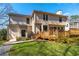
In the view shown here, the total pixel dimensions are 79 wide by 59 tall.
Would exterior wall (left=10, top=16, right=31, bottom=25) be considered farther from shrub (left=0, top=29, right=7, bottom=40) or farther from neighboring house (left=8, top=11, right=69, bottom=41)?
shrub (left=0, top=29, right=7, bottom=40)

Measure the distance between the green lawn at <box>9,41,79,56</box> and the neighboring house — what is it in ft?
0.47

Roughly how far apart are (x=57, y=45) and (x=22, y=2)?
73 centimetres

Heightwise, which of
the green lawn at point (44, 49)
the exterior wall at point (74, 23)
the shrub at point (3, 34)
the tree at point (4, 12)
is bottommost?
the green lawn at point (44, 49)

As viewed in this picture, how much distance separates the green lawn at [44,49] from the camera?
427 cm

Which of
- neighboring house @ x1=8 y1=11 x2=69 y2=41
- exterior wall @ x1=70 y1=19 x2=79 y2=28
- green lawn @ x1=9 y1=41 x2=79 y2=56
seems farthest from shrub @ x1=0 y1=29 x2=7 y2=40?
exterior wall @ x1=70 y1=19 x2=79 y2=28

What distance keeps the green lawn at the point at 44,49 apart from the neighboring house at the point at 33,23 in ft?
0.47

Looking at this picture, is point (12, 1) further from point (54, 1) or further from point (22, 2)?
point (54, 1)

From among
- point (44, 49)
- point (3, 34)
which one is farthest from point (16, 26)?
point (44, 49)

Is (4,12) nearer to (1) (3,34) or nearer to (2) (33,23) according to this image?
(1) (3,34)

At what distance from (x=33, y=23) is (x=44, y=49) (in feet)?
1.22

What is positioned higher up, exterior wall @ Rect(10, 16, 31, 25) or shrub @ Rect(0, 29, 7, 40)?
exterior wall @ Rect(10, 16, 31, 25)

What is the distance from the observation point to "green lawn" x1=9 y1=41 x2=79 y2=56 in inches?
168


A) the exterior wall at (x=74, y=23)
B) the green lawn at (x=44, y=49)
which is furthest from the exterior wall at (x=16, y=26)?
the exterior wall at (x=74, y=23)

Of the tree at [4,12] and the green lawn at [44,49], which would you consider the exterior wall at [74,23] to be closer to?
the green lawn at [44,49]
